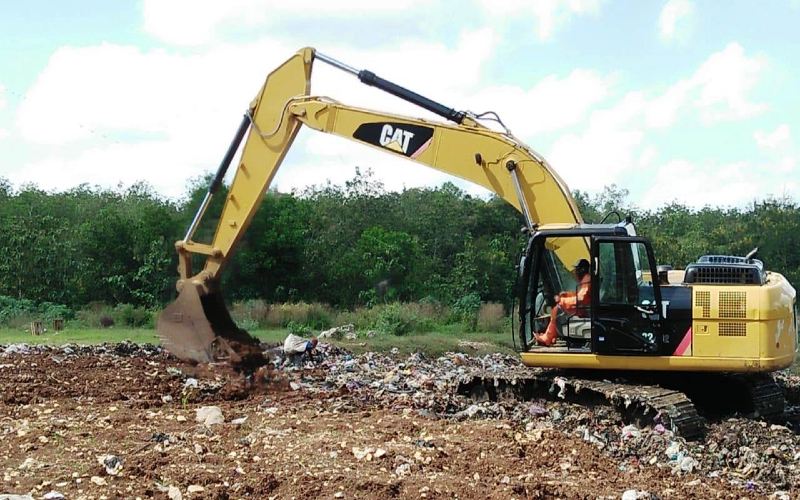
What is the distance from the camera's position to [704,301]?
883cm

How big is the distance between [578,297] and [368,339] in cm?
887

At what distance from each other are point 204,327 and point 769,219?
23.0 m

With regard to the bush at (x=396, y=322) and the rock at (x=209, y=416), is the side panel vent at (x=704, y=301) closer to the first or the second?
the rock at (x=209, y=416)

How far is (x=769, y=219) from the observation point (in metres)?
29.0

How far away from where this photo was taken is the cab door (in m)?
8.84

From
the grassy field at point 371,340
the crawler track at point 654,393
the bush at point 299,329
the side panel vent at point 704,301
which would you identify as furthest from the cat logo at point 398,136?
the bush at point 299,329

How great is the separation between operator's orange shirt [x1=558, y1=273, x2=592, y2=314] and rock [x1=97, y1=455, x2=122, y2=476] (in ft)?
14.8

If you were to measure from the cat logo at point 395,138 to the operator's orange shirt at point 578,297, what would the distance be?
2.41m

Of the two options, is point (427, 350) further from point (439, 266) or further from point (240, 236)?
point (439, 266)

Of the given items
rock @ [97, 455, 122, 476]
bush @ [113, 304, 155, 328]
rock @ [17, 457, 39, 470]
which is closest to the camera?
rock @ [97, 455, 122, 476]

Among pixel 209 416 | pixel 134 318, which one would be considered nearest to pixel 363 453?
pixel 209 416

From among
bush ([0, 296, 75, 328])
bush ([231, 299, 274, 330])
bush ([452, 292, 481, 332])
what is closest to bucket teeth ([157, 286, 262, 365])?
bush ([231, 299, 274, 330])

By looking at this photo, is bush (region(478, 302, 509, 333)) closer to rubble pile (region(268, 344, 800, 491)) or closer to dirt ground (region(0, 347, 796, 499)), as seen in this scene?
rubble pile (region(268, 344, 800, 491))

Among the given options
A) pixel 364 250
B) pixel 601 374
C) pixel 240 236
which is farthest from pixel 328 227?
pixel 601 374
